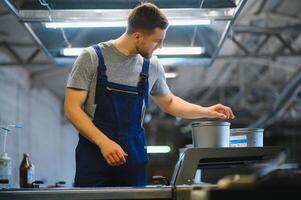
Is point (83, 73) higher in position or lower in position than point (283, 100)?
lower

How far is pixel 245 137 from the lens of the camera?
2.03 meters

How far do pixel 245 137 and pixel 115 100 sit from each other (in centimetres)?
59

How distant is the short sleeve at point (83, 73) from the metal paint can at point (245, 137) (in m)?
0.66

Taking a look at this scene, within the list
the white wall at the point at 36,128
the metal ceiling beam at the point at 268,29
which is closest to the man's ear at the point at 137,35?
the metal ceiling beam at the point at 268,29

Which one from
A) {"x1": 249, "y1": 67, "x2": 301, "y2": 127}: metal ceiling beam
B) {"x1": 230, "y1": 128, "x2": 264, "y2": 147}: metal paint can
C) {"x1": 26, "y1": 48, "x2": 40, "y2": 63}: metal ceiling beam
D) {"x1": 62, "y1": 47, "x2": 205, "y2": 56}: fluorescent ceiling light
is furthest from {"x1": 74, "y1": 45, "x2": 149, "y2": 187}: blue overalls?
{"x1": 249, "y1": 67, "x2": 301, "y2": 127}: metal ceiling beam

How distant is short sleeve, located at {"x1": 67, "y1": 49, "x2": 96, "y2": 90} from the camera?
1911 millimetres

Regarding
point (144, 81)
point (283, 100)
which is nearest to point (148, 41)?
point (144, 81)

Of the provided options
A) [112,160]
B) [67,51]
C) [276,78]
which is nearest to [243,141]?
[112,160]

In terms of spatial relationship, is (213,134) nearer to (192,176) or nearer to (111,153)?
(192,176)

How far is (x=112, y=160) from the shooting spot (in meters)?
1.73

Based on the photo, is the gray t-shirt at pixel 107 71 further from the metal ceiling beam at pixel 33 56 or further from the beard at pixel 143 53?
the metal ceiling beam at pixel 33 56

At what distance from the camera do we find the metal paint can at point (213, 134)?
187 cm

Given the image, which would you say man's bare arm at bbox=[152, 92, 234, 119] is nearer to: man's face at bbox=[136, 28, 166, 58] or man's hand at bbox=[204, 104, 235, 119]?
man's hand at bbox=[204, 104, 235, 119]

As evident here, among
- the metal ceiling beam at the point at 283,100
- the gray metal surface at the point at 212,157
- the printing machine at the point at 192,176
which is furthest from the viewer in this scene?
the metal ceiling beam at the point at 283,100
